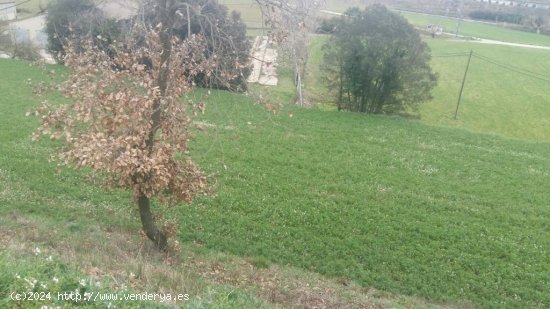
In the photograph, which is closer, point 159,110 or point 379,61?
point 159,110

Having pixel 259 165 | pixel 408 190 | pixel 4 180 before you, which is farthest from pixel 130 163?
pixel 408 190

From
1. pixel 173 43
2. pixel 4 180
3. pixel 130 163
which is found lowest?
pixel 4 180

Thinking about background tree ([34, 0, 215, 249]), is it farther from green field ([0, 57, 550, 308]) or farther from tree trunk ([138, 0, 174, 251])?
green field ([0, 57, 550, 308])

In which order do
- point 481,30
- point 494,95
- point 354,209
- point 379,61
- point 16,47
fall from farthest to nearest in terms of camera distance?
point 481,30, point 494,95, point 16,47, point 379,61, point 354,209

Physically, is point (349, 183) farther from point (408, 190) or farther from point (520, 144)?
point (520, 144)

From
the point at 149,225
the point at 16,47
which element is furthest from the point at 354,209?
the point at 16,47

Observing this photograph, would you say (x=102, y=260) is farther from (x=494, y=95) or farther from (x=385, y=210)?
(x=494, y=95)

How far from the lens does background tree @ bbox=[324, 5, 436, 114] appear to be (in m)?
28.9

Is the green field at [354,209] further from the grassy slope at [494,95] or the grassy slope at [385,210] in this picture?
the grassy slope at [494,95]

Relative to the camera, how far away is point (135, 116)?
Result: 832 centimetres

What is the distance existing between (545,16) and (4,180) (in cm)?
9717

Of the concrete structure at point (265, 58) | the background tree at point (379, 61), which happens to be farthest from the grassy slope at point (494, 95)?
the concrete structure at point (265, 58)

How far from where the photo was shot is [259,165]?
17.6 metres

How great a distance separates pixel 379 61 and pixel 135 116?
23155 mm
